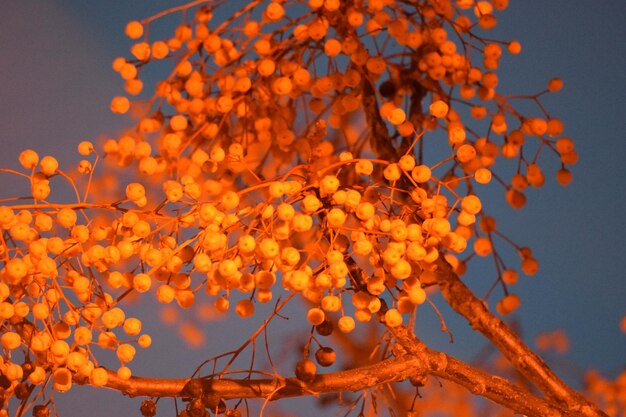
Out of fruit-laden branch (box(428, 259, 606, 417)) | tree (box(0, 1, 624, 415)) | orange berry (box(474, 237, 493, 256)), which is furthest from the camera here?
orange berry (box(474, 237, 493, 256))

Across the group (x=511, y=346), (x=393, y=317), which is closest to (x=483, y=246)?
(x=511, y=346)

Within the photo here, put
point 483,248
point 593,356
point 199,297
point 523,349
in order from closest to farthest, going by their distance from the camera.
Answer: point 523,349, point 483,248, point 199,297, point 593,356

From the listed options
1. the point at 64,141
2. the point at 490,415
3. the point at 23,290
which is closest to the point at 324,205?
the point at 23,290

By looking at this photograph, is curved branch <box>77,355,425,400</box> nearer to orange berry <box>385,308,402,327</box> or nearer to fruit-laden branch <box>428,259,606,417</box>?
orange berry <box>385,308,402,327</box>

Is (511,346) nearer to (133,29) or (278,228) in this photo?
(278,228)

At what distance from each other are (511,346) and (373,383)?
0.61 ft

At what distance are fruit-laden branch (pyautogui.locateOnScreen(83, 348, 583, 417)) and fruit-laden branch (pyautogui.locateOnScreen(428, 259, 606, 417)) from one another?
0.06m

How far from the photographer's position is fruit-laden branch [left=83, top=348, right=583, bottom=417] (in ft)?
1.88

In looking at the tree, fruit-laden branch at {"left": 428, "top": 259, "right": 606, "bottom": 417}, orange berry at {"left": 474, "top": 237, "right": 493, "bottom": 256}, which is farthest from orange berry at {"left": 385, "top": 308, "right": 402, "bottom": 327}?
orange berry at {"left": 474, "top": 237, "right": 493, "bottom": 256}

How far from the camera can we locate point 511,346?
0.71 m

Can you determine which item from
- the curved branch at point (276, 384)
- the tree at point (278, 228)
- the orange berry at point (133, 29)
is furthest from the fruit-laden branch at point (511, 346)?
the orange berry at point (133, 29)

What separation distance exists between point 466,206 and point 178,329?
564 mm

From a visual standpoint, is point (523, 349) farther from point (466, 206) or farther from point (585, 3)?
point (585, 3)

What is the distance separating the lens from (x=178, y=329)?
3.38 feet
